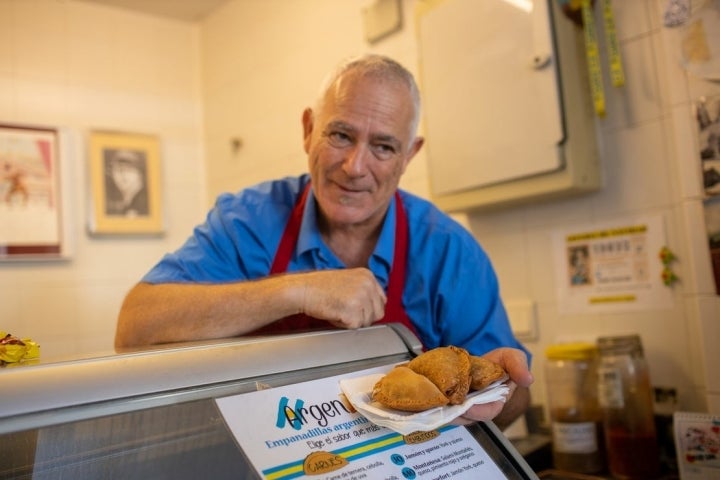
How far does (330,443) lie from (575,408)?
102 cm

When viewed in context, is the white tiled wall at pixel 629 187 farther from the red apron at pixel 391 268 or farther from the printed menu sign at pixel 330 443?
the printed menu sign at pixel 330 443

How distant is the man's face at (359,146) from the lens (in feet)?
3.76

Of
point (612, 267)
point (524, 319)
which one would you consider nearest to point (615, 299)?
point (612, 267)

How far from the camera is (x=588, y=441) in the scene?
138cm

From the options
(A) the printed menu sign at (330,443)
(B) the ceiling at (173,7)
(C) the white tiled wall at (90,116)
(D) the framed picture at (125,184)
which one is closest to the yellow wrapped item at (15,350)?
(A) the printed menu sign at (330,443)

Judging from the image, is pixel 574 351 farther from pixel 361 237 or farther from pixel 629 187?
pixel 361 237

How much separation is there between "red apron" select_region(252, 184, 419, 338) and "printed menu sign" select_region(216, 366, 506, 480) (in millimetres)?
405

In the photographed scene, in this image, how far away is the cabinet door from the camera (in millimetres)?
1448

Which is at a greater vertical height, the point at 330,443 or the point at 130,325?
the point at 130,325

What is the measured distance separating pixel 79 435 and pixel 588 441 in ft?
3.81

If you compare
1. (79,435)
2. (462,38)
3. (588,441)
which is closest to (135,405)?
(79,435)

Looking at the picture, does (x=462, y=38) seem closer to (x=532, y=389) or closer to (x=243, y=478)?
(x=532, y=389)

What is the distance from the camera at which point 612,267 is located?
1.47 m

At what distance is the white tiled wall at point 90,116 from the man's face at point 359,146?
1.71m
